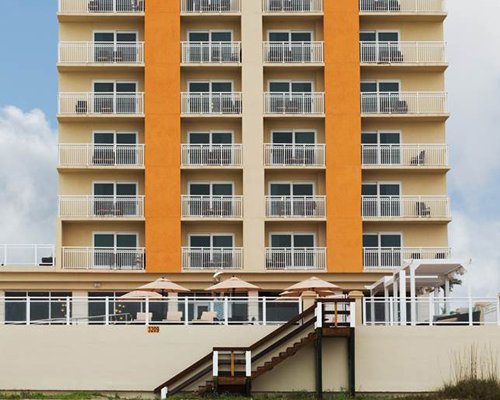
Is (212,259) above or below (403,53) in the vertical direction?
below

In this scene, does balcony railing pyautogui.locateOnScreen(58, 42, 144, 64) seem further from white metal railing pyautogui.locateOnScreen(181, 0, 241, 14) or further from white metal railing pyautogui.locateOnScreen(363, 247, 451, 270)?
white metal railing pyautogui.locateOnScreen(363, 247, 451, 270)

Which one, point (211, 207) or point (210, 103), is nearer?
point (211, 207)

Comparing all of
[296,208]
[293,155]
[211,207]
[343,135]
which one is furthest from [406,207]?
[211,207]

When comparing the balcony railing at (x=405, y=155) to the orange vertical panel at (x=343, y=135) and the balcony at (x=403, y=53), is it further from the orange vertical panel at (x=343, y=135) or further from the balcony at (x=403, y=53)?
the balcony at (x=403, y=53)

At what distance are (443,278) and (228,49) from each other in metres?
18.2

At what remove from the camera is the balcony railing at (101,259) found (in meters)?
60.6

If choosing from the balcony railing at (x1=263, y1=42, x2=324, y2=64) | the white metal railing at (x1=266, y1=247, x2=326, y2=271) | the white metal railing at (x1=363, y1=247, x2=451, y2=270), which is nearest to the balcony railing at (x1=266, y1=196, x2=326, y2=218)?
the white metal railing at (x1=266, y1=247, x2=326, y2=271)

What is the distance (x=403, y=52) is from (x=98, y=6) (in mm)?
15661

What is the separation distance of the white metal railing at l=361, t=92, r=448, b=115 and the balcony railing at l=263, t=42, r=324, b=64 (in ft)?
10.4

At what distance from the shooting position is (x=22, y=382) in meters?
44.7

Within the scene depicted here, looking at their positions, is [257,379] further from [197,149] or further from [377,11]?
[377,11]

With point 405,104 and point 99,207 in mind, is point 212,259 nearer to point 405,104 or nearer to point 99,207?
point 99,207

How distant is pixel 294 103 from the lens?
2464 inches

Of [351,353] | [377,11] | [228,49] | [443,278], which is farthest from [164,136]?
[351,353]
